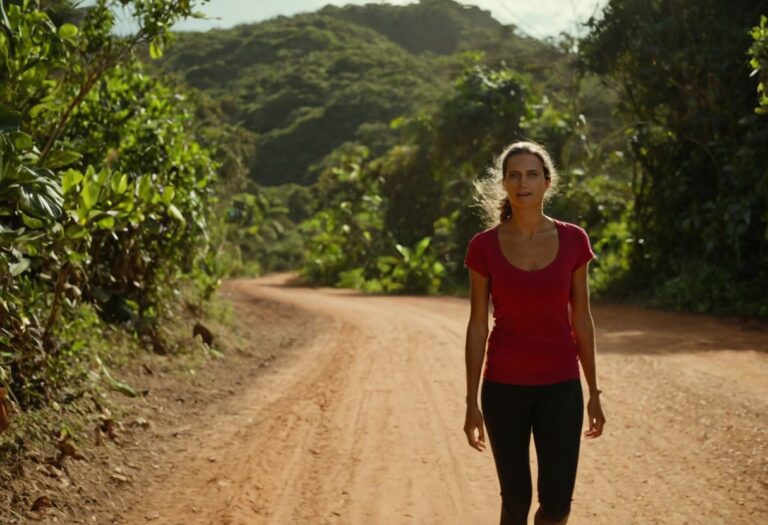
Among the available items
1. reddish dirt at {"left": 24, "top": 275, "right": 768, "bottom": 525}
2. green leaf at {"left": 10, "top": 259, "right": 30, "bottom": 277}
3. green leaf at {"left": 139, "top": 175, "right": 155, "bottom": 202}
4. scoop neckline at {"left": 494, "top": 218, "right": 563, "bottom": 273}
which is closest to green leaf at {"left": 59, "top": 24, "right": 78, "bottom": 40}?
green leaf at {"left": 139, "top": 175, "right": 155, "bottom": 202}

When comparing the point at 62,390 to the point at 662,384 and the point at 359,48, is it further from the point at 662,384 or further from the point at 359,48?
the point at 359,48

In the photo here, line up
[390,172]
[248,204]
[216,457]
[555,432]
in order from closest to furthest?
[555,432] → [216,457] → [390,172] → [248,204]

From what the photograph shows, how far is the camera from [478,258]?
12.1 ft

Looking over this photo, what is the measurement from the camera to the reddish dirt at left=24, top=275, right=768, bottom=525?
211 inches

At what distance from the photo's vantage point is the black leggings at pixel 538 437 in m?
3.54

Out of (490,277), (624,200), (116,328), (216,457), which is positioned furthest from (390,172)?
(490,277)

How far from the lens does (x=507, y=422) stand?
3.61 m

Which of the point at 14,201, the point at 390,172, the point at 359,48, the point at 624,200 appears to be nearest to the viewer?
the point at 14,201

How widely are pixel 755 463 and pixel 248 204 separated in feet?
107

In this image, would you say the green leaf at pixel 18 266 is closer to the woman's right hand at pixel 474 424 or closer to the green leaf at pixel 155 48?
the green leaf at pixel 155 48

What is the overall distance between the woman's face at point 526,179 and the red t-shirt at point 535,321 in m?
0.20

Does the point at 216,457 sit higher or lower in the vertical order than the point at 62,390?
lower

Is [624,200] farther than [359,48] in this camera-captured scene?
No

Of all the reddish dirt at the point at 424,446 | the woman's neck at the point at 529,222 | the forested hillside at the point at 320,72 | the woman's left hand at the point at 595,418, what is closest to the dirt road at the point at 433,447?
the reddish dirt at the point at 424,446
